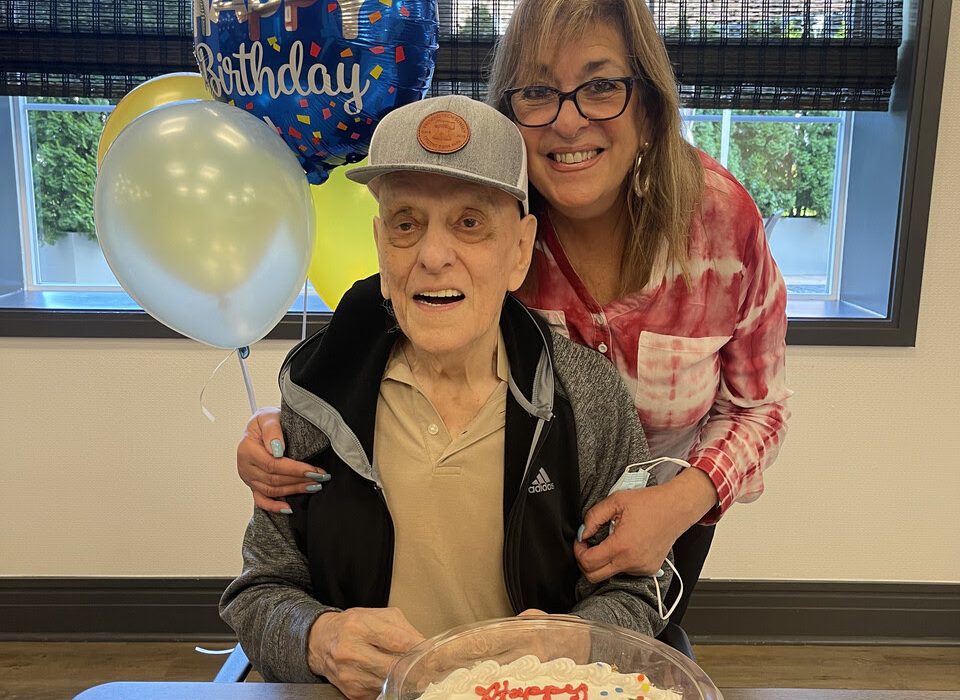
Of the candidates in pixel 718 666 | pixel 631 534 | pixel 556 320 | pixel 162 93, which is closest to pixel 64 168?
pixel 162 93

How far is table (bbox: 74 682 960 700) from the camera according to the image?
967 mm

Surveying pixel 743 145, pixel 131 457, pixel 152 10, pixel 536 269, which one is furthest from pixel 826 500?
pixel 152 10

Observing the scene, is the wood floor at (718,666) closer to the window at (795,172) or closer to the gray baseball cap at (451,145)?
the window at (795,172)

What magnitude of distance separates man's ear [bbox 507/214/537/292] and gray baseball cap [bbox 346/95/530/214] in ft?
0.23

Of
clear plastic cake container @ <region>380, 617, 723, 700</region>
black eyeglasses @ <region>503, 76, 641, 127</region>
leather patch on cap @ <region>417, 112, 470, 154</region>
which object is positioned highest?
black eyeglasses @ <region>503, 76, 641, 127</region>

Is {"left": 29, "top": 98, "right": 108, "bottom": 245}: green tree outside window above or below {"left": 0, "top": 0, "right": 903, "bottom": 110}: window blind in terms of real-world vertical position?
below

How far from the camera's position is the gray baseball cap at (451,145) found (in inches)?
44.3

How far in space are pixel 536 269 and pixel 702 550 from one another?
2.18ft

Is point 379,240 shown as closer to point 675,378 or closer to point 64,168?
point 675,378

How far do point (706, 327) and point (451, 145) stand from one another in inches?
23.3

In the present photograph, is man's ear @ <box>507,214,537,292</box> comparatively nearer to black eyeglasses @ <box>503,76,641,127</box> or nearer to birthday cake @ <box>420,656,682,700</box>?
black eyeglasses @ <box>503,76,641,127</box>

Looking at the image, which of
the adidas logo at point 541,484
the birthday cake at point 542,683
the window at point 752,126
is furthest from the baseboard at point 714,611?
the birthday cake at point 542,683

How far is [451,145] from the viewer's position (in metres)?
1.12

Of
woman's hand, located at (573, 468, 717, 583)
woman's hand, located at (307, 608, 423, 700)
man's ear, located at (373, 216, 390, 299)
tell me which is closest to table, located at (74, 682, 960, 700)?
woman's hand, located at (307, 608, 423, 700)
